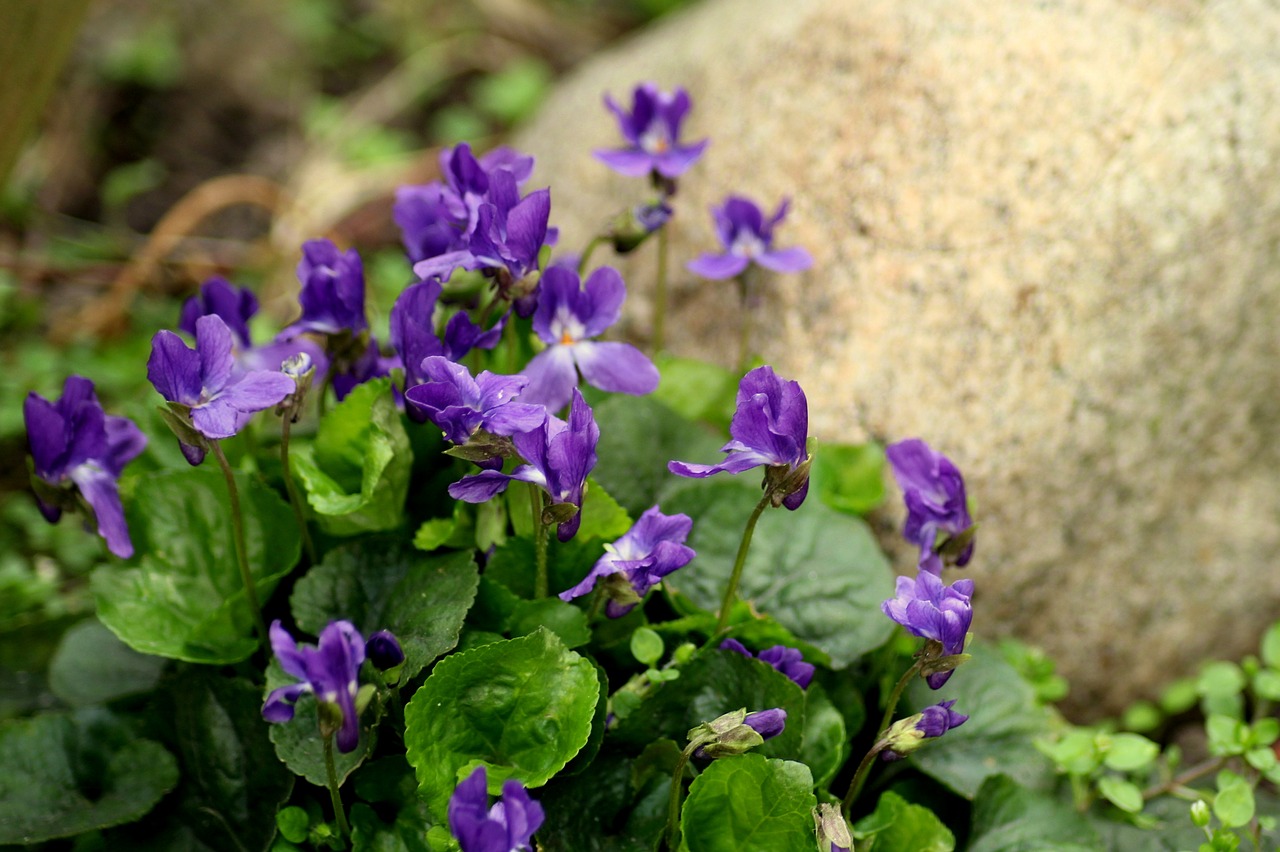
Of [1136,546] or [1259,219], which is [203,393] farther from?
[1259,219]

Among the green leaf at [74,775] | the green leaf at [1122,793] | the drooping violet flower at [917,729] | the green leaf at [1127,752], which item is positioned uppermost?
the drooping violet flower at [917,729]

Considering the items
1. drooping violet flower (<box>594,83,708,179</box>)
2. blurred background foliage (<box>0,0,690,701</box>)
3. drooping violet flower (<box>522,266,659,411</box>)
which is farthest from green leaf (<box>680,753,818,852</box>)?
blurred background foliage (<box>0,0,690,701</box>)

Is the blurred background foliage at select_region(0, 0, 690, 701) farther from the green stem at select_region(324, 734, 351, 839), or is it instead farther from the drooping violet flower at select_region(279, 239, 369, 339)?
the green stem at select_region(324, 734, 351, 839)

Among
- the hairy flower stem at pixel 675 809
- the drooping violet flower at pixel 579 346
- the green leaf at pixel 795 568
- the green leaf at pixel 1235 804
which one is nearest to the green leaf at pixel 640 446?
the green leaf at pixel 795 568

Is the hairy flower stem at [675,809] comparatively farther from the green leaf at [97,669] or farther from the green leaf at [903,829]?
the green leaf at [97,669]

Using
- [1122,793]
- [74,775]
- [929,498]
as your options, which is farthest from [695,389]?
[74,775]

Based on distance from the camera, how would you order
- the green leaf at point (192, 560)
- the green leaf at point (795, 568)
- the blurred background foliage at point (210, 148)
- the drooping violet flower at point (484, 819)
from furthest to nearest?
the blurred background foliage at point (210, 148) → the green leaf at point (795, 568) → the green leaf at point (192, 560) → the drooping violet flower at point (484, 819)
